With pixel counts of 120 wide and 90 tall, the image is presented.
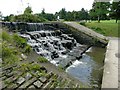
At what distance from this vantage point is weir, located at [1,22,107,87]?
25.5 feet

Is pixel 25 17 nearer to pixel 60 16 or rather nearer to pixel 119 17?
pixel 119 17

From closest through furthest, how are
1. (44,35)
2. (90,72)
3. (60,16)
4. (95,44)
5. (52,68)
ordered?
(52,68)
(90,72)
(44,35)
(95,44)
(60,16)

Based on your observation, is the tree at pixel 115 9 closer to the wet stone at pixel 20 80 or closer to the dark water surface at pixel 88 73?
the dark water surface at pixel 88 73

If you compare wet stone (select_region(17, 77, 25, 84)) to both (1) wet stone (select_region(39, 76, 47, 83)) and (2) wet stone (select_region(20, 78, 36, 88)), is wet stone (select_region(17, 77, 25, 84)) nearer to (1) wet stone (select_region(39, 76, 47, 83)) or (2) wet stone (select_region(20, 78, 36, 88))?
(2) wet stone (select_region(20, 78, 36, 88))

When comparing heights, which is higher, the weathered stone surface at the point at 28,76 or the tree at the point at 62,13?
the tree at the point at 62,13

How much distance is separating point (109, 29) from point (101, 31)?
3.72 ft

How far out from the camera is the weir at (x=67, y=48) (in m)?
7.78

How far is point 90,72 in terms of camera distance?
7758 millimetres

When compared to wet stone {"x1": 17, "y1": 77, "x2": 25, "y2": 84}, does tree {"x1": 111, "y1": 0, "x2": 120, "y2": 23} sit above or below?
above

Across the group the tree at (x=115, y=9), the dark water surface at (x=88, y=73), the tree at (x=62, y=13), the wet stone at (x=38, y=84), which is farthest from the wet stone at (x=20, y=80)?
the tree at (x=62, y=13)

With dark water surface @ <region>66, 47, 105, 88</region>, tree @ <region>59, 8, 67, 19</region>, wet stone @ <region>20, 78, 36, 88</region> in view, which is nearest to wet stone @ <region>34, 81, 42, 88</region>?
wet stone @ <region>20, 78, 36, 88</region>

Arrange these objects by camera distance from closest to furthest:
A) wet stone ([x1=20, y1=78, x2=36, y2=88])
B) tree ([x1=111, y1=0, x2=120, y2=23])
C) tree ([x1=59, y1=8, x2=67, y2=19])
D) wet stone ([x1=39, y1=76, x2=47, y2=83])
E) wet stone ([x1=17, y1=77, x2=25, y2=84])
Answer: wet stone ([x1=20, y1=78, x2=36, y2=88])
wet stone ([x1=17, y1=77, x2=25, y2=84])
wet stone ([x1=39, y1=76, x2=47, y2=83])
tree ([x1=111, y1=0, x2=120, y2=23])
tree ([x1=59, y1=8, x2=67, y2=19])

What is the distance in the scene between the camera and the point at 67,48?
41.5ft

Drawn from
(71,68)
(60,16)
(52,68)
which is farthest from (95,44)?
(60,16)
